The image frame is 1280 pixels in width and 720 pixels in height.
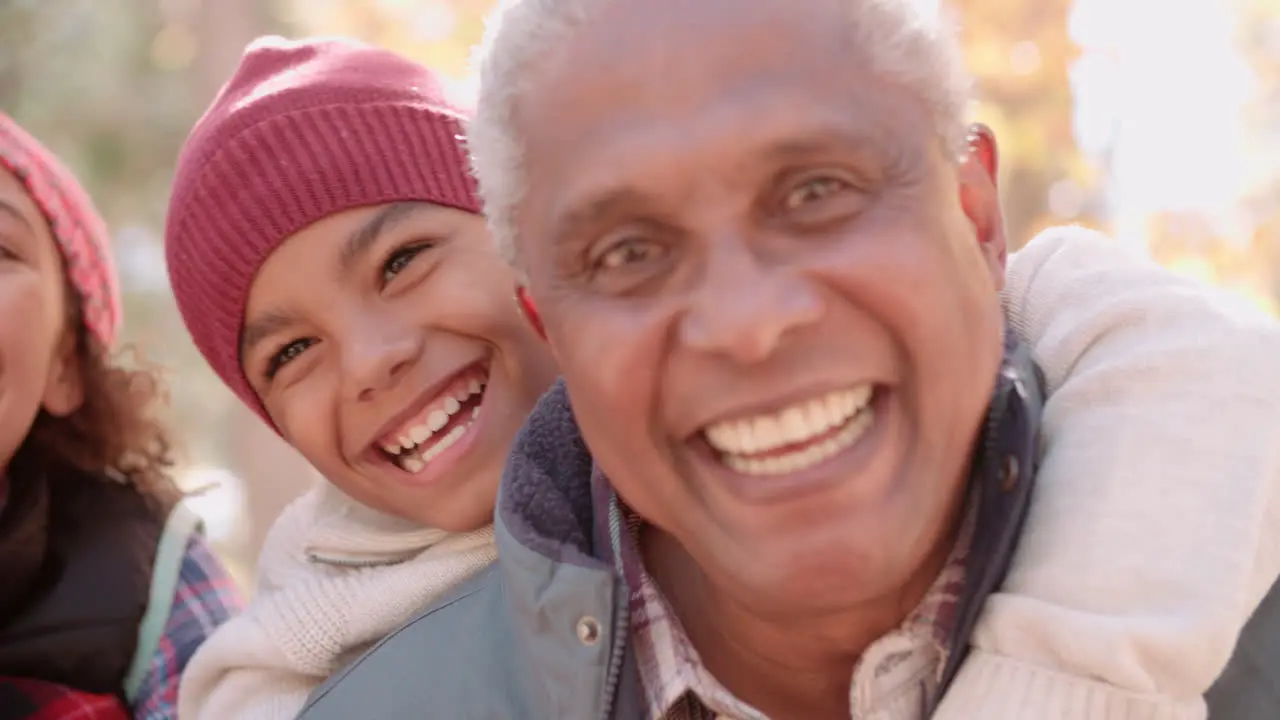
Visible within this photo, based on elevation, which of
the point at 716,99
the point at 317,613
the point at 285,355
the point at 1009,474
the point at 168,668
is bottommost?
the point at 168,668

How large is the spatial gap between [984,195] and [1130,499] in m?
0.47

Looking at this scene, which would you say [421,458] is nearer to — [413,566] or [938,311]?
[413,566]

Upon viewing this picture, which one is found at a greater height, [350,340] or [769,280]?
[769,280]

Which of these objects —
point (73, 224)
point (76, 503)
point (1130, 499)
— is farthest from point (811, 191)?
point (76, 503)

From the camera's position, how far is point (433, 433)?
2463 mm

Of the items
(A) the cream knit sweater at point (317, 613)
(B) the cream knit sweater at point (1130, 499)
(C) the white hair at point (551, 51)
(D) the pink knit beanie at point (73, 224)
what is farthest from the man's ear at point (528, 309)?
(D) the pink knit beanie at point (73, 224)

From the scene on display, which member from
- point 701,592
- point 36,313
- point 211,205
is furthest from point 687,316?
point 36,313

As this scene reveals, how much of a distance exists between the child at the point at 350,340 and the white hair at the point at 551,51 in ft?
2.00

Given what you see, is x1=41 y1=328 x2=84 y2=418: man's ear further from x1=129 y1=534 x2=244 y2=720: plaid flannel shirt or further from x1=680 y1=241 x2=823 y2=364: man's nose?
x1=680 y1=241 x2=823 y2=364: man's nose

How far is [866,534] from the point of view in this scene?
5.00ft

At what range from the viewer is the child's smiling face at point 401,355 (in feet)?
7.76

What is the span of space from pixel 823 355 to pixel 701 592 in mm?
543

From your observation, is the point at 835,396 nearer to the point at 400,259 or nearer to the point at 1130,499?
the point at 1130,499

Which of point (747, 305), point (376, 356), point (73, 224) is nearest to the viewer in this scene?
point (747, 305)
